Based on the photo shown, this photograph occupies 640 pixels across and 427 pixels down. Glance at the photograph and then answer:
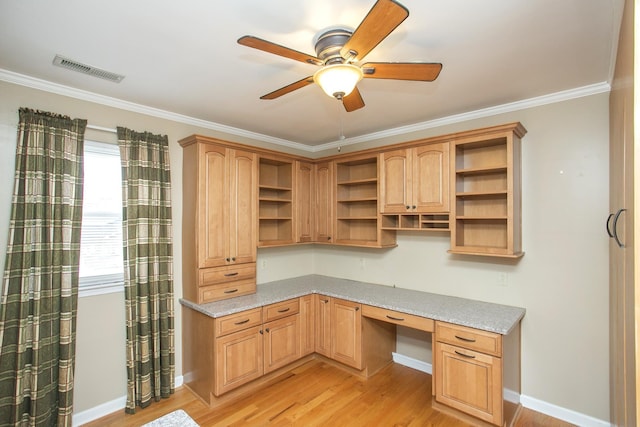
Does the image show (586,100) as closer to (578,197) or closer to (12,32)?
(578,197)

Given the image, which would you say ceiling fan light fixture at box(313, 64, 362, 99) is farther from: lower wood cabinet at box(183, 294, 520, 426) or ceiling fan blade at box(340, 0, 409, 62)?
lower wood cabinet at box(183, 294, 520, 426)

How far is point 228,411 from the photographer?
267cm

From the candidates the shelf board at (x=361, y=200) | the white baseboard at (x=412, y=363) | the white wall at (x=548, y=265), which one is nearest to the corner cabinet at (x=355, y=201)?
the shelf board at (x=361, y=200)

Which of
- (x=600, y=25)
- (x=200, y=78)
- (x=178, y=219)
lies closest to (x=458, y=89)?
(x=600, y=25)

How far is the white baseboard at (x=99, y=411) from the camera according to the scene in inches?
97.7

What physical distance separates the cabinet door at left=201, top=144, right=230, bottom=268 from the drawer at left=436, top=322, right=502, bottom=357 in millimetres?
2045

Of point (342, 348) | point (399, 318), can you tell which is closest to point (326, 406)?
point (342, 348)

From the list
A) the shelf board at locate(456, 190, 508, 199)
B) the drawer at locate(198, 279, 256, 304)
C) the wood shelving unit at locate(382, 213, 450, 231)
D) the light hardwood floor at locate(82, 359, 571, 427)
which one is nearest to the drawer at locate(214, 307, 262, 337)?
the drawer at locate(198, 279, 256, 304)

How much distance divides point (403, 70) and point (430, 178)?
60.6 inches

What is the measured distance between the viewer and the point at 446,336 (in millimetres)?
2506

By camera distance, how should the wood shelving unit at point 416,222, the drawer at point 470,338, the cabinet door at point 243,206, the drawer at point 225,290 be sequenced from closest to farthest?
the drawer at point 470,338 → the drawer at point 225,290 → the wood shelving unit at point 416,222 → the cabinet door at point 243,206

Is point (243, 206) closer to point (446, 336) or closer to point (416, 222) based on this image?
point (416, 222)

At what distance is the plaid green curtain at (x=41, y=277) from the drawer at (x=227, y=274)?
0.95 metres

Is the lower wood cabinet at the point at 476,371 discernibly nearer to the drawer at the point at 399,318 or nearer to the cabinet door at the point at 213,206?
the drawer at the point at 399,318
